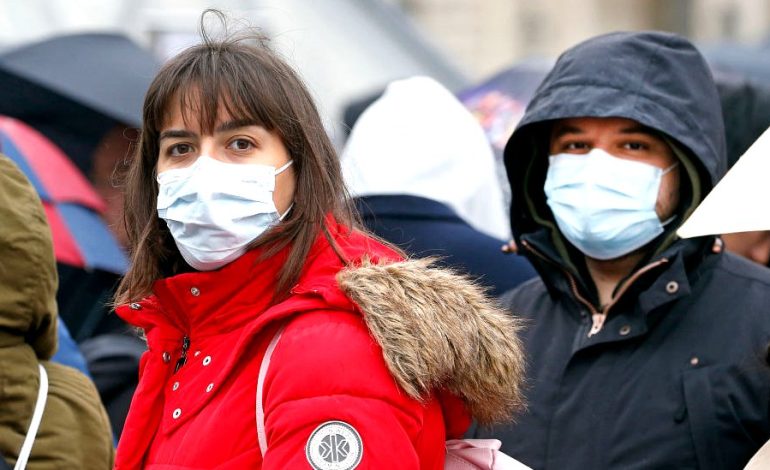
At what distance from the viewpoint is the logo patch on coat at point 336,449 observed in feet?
8.33

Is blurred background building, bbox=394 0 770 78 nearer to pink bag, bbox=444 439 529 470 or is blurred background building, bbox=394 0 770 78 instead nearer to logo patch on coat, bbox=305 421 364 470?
pink bag, bbox=444 439 529 470

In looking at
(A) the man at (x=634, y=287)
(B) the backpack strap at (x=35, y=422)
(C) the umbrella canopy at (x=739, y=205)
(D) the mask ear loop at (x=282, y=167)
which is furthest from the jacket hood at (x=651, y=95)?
(B) the backpack strap at (x=35, y=422)

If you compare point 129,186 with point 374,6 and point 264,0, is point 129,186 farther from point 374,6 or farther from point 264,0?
point 374,6

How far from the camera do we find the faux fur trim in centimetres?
265

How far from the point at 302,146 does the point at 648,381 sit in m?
1.04

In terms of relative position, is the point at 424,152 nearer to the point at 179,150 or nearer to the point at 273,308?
the point at 179,150

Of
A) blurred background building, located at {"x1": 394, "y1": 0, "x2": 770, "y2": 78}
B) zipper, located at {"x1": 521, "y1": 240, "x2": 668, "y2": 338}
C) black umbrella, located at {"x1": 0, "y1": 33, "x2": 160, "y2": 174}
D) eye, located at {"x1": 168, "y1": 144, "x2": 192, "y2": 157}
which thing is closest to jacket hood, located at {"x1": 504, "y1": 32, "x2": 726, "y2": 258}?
zipper, located at {"x1": 521, "y1": 240, "x2": 668, "y2": 338}

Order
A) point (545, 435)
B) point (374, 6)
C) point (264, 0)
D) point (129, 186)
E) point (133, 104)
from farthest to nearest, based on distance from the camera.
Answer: point (374, 6) < point (264, 0) < point (133, 104) < point (545, 435) < point (129, 186)

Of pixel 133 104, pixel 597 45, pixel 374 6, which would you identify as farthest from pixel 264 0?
pixel 597 45

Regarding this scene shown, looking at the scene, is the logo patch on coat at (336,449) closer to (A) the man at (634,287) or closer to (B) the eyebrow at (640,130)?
(A) the man at (634,287)

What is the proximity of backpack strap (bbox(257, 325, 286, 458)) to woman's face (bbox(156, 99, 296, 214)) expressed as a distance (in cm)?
33

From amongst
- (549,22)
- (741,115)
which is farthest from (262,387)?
(549,22)

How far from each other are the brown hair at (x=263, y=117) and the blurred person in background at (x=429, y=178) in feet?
4.13

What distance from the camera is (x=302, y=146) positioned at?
9.63 feet
